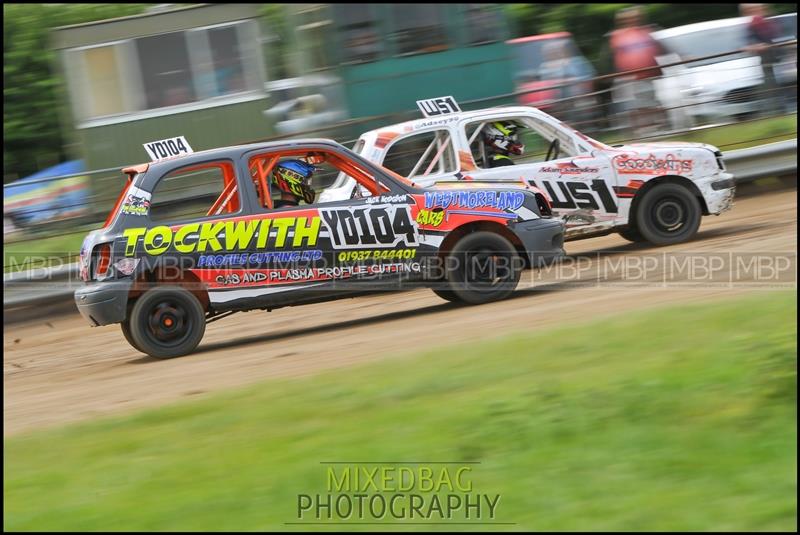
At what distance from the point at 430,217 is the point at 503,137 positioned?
7.29 ft

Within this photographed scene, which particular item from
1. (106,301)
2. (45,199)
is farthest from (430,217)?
(45,199)

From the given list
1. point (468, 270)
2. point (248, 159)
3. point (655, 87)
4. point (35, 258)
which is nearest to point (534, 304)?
point (468, 270)

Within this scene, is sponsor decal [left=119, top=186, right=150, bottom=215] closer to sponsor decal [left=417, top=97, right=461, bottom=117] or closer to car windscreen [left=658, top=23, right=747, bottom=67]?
sponsor decal [left=417, top=97, right=461, bottom=117]

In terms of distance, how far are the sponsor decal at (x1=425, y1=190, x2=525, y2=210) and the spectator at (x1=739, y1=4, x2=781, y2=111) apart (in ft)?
20.8

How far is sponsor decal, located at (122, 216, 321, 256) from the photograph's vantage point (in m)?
9.47

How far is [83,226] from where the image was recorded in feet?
47.8

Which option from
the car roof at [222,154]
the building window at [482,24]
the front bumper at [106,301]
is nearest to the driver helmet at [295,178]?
the car roof at [222,154]

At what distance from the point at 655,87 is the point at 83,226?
7544mm

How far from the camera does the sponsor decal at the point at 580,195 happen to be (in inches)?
458

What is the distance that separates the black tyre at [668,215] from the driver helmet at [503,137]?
1.45 meters

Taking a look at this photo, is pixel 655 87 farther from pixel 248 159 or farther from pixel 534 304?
pixel 248 159

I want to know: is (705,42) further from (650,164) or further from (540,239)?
(540,239)

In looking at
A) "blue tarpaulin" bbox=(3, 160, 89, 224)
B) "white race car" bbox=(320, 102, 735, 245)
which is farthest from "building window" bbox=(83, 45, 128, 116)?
"white race car" bbox=(320, 102, 735, 245)

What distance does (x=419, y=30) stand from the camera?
17.4 m
